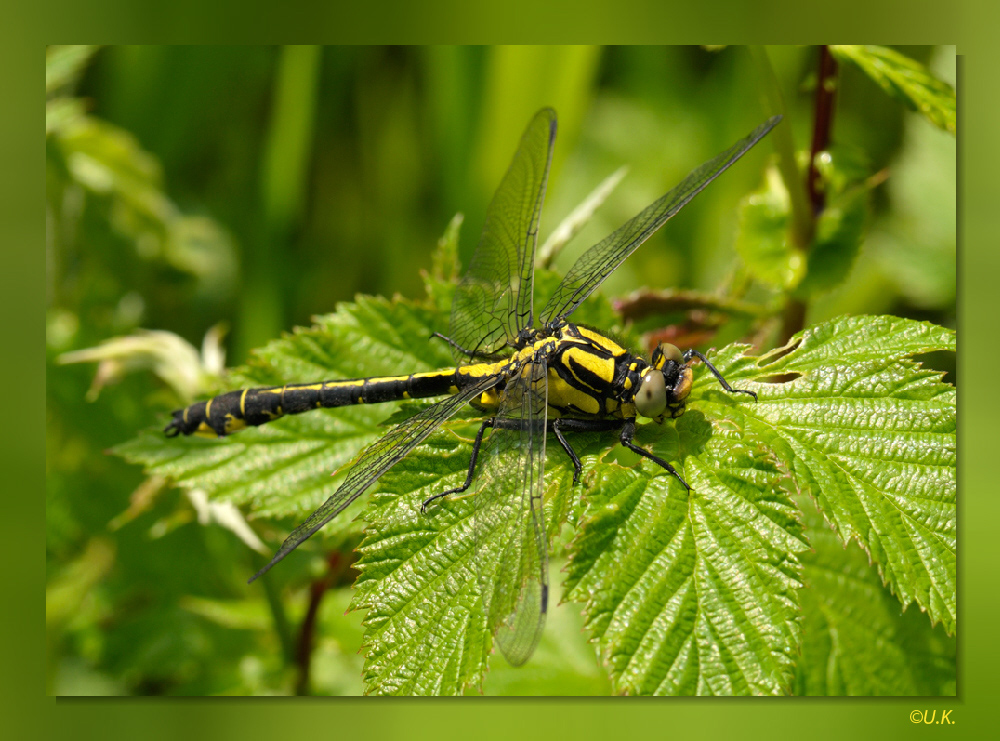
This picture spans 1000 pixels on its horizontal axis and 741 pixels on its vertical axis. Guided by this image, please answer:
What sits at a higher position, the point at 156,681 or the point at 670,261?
the point at 670,261

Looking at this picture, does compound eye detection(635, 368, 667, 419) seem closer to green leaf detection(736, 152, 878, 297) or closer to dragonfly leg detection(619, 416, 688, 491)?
dragonfly leg detection(619, 416, 688, 491)

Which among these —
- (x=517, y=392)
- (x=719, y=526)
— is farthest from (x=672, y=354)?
(x=719, y=526)

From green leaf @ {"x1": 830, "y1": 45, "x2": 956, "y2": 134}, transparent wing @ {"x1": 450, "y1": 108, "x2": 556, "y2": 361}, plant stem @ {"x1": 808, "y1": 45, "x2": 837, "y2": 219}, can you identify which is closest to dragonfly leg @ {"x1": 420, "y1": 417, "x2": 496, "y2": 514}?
transparent wing @ {"x1": 450, "y1": 108, "x2": 556, "y2": 361}

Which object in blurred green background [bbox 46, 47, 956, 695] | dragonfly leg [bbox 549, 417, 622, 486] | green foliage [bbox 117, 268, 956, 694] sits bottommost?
green foliage [bbox 117, 268, 956, 694]

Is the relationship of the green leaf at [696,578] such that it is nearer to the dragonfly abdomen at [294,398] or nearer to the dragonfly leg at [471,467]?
the dragonfly leg at [471,467]
